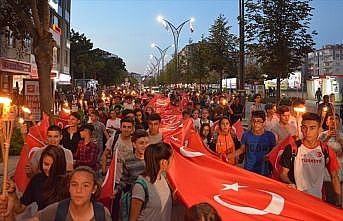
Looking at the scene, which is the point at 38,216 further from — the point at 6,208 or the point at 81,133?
the point at 81,133

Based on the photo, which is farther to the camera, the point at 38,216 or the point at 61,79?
the point at 61,79

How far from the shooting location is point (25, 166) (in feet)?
20.6

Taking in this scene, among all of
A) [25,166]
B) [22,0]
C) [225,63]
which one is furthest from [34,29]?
[225,63]

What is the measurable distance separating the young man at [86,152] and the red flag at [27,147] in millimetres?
542

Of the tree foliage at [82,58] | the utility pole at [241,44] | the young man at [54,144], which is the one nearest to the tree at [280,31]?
the utility pole at [241,44]

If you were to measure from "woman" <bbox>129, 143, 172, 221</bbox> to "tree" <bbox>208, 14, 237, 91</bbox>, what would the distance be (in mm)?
34758

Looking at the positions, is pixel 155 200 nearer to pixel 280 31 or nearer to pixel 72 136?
pixel 72 136

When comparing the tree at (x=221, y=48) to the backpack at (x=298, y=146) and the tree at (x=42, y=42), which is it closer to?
the tree at (x=42, y=42)

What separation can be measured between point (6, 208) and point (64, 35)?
66.6 metres

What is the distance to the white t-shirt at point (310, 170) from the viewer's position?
505 cm

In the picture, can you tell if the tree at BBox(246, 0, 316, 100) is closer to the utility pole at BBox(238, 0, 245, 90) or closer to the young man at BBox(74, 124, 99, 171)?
the utility pole at BBox(238, 0, 245, 90)

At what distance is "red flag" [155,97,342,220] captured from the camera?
414 cm

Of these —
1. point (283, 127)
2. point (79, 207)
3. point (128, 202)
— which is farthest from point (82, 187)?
point (283, 127)

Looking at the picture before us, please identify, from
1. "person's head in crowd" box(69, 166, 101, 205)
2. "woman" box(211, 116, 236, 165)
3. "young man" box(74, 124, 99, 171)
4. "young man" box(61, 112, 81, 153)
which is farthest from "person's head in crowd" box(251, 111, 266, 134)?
"person's head in crowd" box(69, 166, 101, 205)
